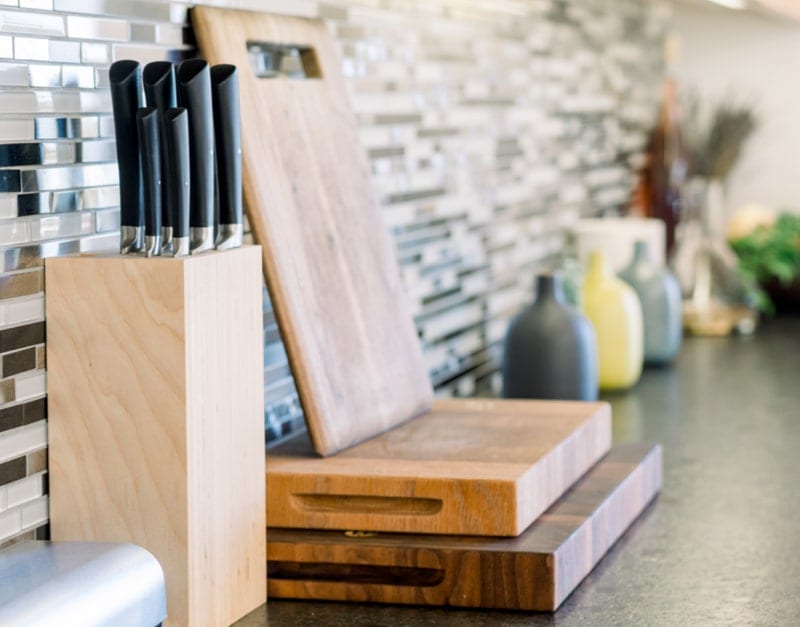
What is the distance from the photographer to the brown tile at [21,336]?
0.91 meters

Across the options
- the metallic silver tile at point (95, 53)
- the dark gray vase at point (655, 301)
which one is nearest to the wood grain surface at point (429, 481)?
the metallic silver tile at point (95, 53)

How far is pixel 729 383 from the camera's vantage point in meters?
1.99

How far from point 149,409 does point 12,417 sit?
9cm

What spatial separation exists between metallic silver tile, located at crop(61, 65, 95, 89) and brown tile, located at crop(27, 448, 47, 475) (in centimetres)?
25

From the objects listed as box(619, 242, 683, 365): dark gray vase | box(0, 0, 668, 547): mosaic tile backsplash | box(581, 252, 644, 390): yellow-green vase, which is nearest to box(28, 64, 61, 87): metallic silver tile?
box(0, 0, 668, 547): mosaic tile backsplash

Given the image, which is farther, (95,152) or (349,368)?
(349,368)

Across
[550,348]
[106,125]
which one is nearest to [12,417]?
[106,125]

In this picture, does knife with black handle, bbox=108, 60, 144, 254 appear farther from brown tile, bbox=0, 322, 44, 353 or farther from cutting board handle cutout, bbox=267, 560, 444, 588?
cutting board handle cutout, bbox=267, 560, 444, 588

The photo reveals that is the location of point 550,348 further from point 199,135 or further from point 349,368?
point 199,135

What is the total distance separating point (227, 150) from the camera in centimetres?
102

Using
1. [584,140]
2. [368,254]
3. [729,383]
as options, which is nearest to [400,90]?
[368,254]

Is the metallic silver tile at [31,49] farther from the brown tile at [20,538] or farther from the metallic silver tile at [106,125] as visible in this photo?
the brown tile at [20,538]

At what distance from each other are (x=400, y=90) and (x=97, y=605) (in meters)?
0.92

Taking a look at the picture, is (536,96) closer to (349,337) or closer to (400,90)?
(400,90)
